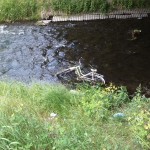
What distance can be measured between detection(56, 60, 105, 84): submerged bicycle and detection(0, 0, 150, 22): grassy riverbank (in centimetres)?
609

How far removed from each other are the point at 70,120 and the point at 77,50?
29.6 feet

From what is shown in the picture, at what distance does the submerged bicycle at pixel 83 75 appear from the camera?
1365 centimetres

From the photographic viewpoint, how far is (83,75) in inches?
548

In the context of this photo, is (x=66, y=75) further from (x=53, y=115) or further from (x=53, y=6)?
(x=53, y=6)

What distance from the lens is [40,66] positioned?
15281 mm

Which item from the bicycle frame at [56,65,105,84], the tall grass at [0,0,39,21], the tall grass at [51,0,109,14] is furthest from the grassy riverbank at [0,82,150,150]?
the tall grass at [0,0,39,21]

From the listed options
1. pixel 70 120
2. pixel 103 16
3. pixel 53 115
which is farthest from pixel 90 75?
pixel 103 16

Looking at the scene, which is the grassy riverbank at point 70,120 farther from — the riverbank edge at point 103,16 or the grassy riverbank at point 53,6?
the grassy riverbank at point 53,6

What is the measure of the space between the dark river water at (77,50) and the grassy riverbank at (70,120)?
172 inches

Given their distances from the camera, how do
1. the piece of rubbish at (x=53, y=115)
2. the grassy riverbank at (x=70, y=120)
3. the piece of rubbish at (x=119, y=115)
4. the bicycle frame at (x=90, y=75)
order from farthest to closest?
1. the bicycle frame at (x=90, y=75)
2. the piece of rubbish at (x=53, y=115)
3. the piece of rubbish at (x=119, y=115)
4. the grassy riverbank at (x=70, y=120)

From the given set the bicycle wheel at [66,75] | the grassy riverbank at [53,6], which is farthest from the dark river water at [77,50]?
the grassy riverbank at [53,6]

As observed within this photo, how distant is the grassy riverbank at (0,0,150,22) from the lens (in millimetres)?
19797

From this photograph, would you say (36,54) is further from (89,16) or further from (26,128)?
(26,128)

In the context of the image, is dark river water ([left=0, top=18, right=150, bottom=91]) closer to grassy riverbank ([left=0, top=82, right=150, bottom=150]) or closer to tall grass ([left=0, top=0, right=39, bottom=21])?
tall grass ([left=0, top=0, right=39, bottom=21])
